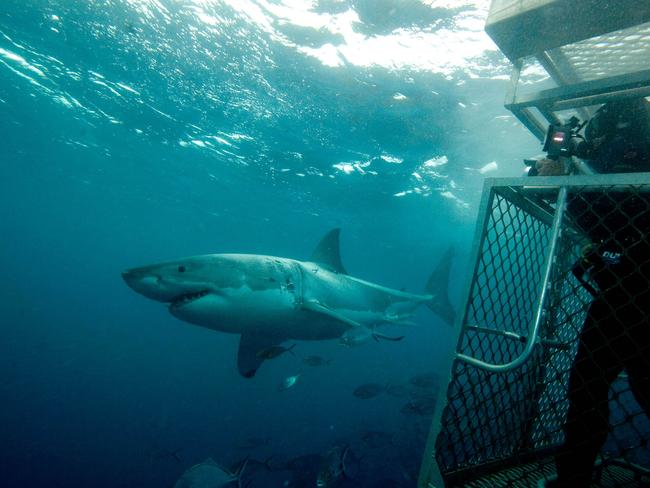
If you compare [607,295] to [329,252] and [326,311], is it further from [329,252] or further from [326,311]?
[329,252]

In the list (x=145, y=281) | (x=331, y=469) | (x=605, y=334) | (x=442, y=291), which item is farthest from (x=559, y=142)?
(x=442, y=291)

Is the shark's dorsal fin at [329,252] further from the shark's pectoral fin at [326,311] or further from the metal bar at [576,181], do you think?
the metal bar at [576,181]

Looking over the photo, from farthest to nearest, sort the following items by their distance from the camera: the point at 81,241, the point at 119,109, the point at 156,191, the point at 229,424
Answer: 1. the point at 81,241
2. the point at 156,191
3. the point at 229,424
4. the point at 119,109

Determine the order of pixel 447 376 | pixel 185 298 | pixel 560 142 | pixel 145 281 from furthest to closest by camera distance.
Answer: pixel 185 298, pixel 145 281, pixel 560 142, pixel 447 376

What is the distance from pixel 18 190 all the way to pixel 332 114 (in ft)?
193

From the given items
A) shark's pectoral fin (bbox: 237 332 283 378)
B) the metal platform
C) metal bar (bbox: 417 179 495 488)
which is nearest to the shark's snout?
shark's pectoral fin (bbox: 237 332 283 378)

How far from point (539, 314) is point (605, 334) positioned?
2.91 feet

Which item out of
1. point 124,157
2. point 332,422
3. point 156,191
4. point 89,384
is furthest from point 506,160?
point 89,384

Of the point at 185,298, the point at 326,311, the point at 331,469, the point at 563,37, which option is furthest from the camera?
the point at 331,469

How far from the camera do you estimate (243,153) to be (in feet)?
70.5

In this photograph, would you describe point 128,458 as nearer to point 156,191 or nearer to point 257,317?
point 257,317

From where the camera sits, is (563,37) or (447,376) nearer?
(447,376)

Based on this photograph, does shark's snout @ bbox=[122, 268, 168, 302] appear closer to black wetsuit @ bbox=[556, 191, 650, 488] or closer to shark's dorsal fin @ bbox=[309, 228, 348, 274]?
shark's dorsal fin @ bbox=[309, 228, 348, 274]

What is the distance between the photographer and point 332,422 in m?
21.8
